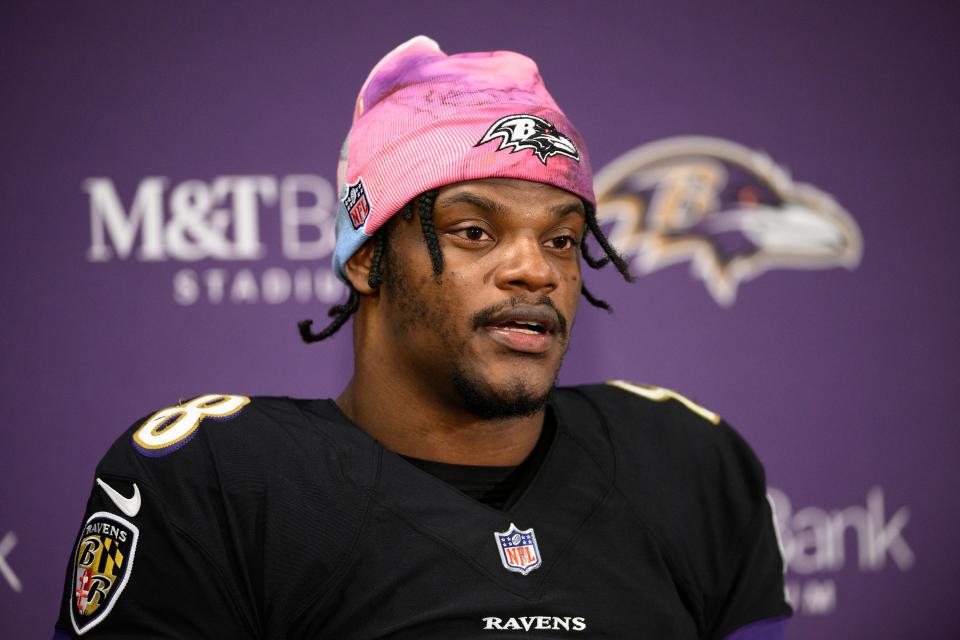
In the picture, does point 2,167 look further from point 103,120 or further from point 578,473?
point 578,473

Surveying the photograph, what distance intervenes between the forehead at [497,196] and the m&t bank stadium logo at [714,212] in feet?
2.37

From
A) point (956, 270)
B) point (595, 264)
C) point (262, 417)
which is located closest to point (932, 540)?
point (956, 270)

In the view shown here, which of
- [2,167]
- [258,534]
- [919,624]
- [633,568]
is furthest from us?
[919,624]

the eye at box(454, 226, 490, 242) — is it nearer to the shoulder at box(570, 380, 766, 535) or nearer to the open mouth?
the open mouth

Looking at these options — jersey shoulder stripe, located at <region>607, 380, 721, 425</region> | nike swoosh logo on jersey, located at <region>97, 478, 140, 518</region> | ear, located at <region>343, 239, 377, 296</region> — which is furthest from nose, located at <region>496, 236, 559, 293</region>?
nike swoosh logo on jersey, located at <region>97, 478, 140, 518</region>

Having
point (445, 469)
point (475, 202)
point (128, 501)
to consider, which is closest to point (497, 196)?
point (475, 202)

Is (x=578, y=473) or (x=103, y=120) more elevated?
(x=103, y=120)

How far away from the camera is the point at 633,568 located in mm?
1295

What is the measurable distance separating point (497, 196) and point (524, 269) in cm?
11

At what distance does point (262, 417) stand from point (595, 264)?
60 cm

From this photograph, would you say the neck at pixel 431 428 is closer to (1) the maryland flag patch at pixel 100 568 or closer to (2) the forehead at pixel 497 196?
(2) the forehead at pixel 497 196

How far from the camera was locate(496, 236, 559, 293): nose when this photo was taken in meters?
1.26

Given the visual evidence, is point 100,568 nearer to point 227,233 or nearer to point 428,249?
point 428,249

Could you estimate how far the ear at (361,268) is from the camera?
1.40 meters
